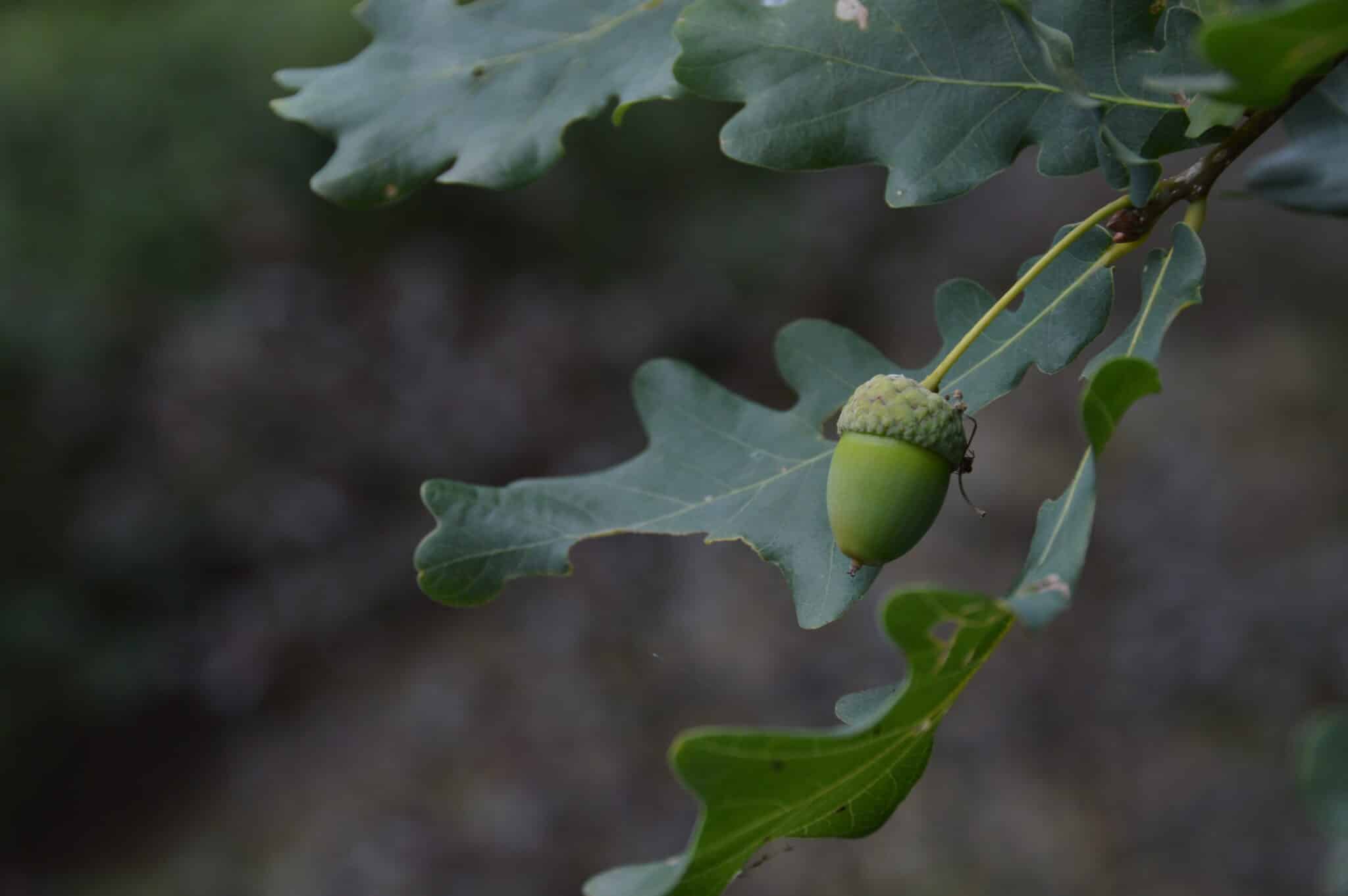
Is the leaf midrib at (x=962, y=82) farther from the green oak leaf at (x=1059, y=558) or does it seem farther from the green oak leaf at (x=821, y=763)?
the green oak leaf at (x=821, y=763)

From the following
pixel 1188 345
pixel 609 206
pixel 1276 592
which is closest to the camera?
pixel 1276 592

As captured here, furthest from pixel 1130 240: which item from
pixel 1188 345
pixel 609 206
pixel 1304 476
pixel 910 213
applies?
pixel 910 213

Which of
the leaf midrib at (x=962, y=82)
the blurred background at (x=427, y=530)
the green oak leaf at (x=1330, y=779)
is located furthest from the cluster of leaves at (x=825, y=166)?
the blurred background at (x=427, y=530)

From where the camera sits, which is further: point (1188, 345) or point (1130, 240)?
point (1188, 345)

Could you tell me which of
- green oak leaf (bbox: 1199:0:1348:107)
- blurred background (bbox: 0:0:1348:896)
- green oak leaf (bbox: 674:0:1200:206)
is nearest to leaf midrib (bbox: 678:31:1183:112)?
green oak leaf (bbox: 674:0:1200:206)

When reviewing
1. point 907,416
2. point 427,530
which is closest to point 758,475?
point 907,416

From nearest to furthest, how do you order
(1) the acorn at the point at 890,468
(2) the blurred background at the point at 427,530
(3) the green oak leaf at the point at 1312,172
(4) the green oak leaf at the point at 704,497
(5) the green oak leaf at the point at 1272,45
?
(5) the green oak leaf at the point at 1272,45 → (3) the green oak leaf at the point at 1312,172 → (1) the acorn at the point at 890,468 → (4) the green oak leaf at the point at 704,497 → (2) the blurred background at the point at 427,530

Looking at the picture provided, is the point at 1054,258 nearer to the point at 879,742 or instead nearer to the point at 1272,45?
the point at 1272,45

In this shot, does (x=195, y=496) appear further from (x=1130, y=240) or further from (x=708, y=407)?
(x=1130, y=240)
